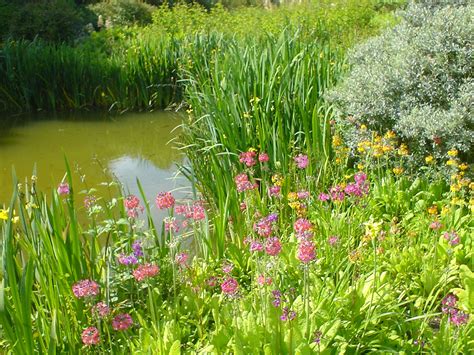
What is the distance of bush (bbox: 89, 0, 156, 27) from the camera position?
42.8ft

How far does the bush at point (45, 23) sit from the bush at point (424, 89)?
8.26 meters

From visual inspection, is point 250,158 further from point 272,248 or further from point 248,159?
point 272,248

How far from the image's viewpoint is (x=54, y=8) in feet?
36.6

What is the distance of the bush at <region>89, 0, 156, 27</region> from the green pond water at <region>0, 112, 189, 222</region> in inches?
214

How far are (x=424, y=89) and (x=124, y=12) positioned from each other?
35.3ft

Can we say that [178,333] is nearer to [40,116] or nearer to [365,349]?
[365,349]

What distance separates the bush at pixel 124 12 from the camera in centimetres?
1303

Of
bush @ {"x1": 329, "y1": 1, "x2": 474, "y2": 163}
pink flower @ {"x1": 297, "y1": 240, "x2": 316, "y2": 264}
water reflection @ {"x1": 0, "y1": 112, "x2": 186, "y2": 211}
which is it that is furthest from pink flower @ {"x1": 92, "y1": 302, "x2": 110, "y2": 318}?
water reflection @ {"x1": 0, "y1": 112, "x2": 186, "y2": 211}

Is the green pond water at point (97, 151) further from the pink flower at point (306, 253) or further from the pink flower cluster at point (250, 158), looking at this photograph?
the pink flower at point (306, 253)

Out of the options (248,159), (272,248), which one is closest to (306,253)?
(272,248)

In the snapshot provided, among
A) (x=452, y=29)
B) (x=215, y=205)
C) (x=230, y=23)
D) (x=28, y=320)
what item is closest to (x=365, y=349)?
(x=28, y=320)

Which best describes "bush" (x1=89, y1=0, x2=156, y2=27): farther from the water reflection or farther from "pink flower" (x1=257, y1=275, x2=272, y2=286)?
"pink flower" (x1=257, y1=275, x2=272, y2=286)

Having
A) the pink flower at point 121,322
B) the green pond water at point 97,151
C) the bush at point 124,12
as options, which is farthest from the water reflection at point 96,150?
the bush at point 124,12

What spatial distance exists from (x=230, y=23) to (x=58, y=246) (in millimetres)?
9030
